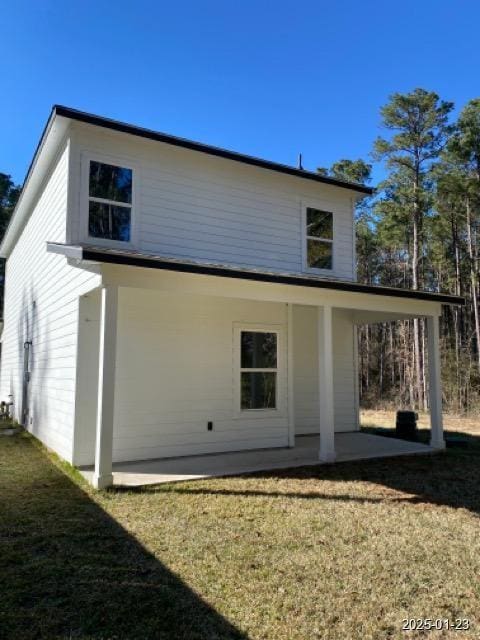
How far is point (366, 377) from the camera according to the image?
23.9 meters

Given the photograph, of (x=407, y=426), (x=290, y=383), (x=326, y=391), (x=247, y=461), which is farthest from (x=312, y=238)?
(x=247, y=461)

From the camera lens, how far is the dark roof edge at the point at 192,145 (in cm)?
723

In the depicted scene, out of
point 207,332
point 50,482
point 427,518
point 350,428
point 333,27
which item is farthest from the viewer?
point 333,27

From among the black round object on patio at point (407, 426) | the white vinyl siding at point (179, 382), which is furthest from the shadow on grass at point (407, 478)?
the white vinyl siding at point (179, 382)

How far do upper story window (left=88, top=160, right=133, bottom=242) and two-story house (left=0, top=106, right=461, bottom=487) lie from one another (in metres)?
0.02

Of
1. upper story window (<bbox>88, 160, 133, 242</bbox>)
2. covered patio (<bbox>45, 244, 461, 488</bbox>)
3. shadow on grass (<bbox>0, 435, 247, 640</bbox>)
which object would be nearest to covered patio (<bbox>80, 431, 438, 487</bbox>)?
covered patio (<bbox>45, 244, 461, 488</bbox>)

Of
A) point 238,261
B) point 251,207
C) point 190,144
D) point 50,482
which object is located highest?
point 190,144

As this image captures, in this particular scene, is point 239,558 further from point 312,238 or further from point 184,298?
point 312,238

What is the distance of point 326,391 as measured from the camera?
7254 mm

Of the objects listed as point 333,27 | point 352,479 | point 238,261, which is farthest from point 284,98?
point 352,479

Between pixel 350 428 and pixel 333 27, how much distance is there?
10127 mm

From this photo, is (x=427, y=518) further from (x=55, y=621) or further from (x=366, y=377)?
(x=366, y=377)

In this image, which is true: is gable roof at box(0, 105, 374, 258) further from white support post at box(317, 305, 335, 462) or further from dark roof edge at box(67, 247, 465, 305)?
white support post at box(317, 305, 335, 462)

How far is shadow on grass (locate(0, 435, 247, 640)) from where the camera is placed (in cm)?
264
